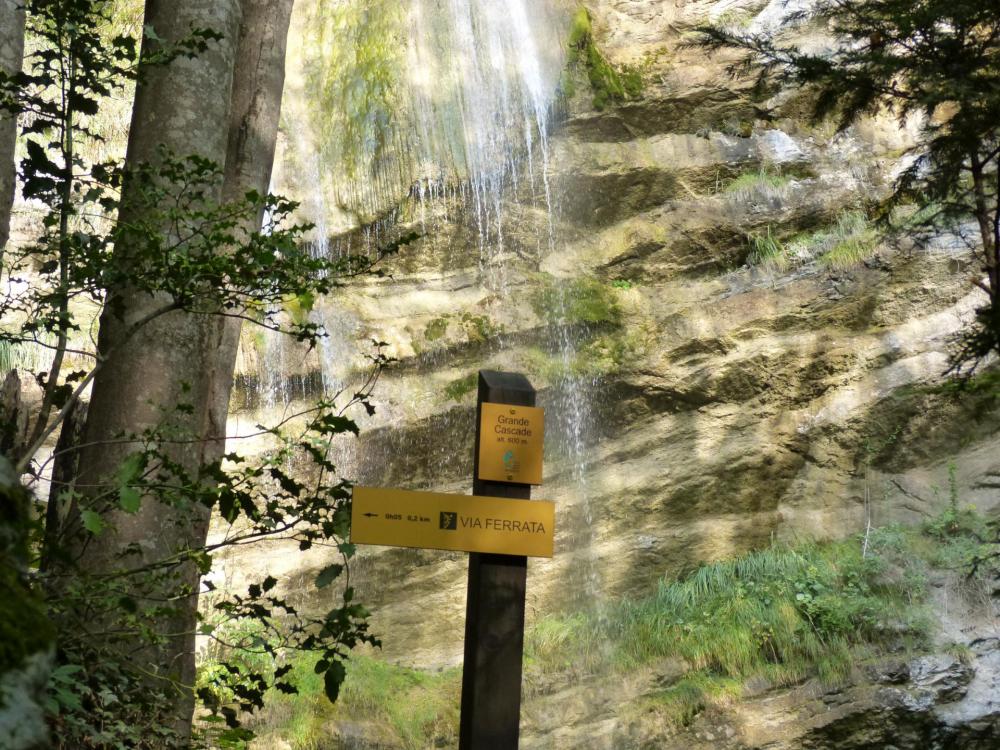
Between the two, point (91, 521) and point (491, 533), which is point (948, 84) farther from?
point (91, 521)

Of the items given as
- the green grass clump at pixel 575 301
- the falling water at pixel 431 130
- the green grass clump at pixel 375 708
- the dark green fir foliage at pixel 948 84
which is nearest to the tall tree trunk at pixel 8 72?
the dark green fir foliage at pixel 948 84

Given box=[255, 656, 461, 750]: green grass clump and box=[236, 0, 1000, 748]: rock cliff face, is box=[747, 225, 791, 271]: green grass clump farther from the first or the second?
box=[255, 656, 461, 750]: green grass clump

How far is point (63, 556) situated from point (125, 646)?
63.1 inches

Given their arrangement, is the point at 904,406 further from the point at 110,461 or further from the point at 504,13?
the point at 110,461

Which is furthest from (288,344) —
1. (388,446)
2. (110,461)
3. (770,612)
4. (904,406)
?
(110,461)

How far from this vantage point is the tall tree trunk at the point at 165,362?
3.90 m

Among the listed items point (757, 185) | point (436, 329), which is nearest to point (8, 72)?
point (436, 329)

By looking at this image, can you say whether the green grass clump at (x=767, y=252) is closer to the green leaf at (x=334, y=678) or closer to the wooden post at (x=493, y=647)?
the wooden post at (x=493, y=647)

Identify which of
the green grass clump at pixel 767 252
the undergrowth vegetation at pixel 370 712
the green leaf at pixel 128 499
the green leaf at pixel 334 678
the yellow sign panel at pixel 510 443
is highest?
the green grass clump at pixel 767 252

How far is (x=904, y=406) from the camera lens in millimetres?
10547

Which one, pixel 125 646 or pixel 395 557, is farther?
pixel 395 557

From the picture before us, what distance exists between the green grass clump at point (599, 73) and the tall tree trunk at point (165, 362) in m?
8.64

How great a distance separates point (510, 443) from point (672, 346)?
7367mm

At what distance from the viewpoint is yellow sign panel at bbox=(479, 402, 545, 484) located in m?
4.16
